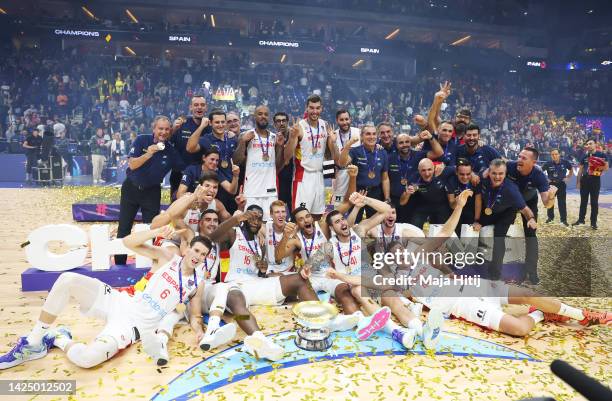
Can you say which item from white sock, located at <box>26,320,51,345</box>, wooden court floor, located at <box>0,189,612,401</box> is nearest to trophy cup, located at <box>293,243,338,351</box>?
wooden court floor, located at <box>0,189,612,401</box>

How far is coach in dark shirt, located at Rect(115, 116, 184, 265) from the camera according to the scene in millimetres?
5281

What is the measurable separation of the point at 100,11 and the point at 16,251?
20.4 metres

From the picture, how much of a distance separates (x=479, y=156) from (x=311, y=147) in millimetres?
2339

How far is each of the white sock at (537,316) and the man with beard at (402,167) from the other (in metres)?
2.05

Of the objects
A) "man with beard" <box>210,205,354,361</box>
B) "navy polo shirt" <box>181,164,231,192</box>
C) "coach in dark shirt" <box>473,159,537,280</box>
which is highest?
"navy polo shirt" <box>181,164,231,192</box>

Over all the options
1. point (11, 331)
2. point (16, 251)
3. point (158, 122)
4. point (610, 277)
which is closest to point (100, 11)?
point (16, 251)

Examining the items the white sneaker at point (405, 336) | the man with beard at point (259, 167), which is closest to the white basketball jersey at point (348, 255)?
the white sneaker at point (405, 336)

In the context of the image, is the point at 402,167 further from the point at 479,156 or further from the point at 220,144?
the point at 220,144

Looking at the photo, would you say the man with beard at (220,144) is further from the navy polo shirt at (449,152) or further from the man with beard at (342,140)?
the navy polo shirt at (449,152)

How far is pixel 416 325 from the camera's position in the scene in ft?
13.5

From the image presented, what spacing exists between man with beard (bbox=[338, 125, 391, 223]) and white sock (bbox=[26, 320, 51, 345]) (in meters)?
3.68

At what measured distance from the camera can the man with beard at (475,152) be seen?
592cm

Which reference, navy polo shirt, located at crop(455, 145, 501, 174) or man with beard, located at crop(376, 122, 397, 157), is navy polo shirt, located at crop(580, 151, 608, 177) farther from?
man with beard, located at crop(376, 122, 397, 157)

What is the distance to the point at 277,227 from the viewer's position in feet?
16.4
